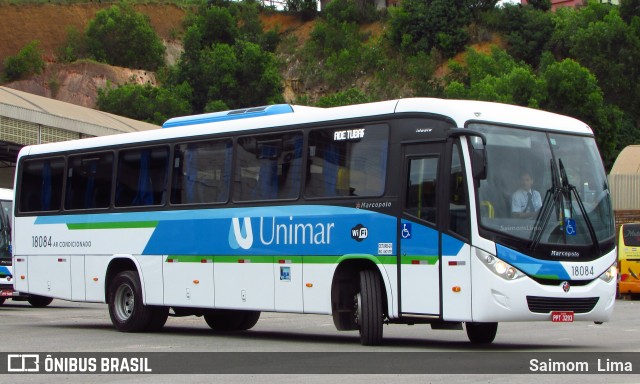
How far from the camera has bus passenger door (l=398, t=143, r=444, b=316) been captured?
13.6 meters

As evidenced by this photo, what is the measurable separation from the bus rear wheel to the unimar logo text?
2.57 meters

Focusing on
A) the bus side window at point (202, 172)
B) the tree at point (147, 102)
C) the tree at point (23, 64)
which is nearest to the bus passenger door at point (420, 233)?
the bus side window at point (202, 172)

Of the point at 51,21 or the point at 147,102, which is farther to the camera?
the point at 51,21

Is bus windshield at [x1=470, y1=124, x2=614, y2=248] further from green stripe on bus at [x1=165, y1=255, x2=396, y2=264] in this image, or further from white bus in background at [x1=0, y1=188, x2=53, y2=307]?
white bus in background at [x1=0, y1=188, x2=53, y2=307]

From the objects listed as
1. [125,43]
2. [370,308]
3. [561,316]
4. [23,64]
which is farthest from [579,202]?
[125,43]

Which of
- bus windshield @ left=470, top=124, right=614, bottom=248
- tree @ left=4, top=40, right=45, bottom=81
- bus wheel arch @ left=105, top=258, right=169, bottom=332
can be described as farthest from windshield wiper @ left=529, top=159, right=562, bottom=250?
tree @ left=4, top=40, right=45, bottom=81

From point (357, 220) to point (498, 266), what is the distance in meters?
2.19

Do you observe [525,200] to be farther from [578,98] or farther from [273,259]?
[578,98]

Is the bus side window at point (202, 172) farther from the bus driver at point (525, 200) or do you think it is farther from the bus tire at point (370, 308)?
the bus driver at point (525, 200)

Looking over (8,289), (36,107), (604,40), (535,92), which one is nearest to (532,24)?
(604,40)

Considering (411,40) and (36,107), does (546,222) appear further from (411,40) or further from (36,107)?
(411,40)

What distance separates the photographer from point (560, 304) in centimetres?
1340

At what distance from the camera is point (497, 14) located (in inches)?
4205
